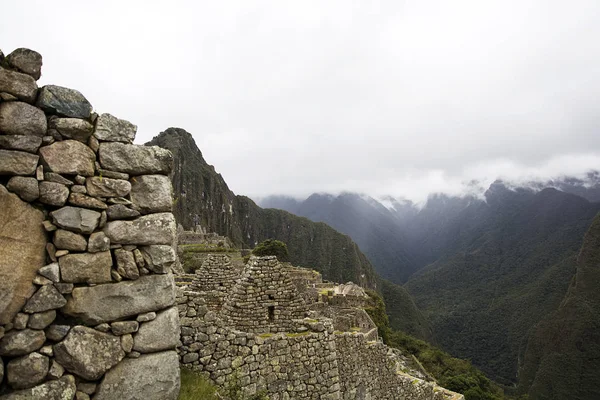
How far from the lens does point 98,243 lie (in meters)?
3.56

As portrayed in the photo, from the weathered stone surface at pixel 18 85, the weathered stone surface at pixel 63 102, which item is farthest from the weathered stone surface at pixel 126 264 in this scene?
the weathered stone surface at pixel 18 85

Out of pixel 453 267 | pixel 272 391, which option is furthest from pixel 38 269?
pixel 453 267

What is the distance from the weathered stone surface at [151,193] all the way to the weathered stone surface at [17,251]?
2.92 feet

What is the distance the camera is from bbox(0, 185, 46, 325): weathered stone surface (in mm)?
3108

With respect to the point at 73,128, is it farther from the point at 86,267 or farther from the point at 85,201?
the point at 86,267

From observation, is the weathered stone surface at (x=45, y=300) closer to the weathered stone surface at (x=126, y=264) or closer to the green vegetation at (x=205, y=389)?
the weathered stone surface at (x=126, y=264)

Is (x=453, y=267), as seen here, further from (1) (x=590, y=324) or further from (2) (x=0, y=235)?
(2) (x=0, y=235)

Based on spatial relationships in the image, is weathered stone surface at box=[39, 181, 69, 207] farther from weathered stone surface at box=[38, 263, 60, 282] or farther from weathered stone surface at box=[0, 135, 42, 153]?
weathered stone surface at box=[38, 263, 60, 282]

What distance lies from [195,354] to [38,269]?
2.60 m

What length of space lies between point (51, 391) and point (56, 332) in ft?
1.67

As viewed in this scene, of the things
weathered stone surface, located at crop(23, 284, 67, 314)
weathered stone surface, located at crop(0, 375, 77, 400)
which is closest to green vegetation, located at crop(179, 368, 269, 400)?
weathered stone surface, located at crop(0, 375, 77, 400)

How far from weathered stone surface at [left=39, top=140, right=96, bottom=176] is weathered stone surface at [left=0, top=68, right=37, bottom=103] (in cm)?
49

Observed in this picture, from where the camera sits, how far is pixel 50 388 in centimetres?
321

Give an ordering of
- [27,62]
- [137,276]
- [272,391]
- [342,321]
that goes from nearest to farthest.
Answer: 1. [27,62]
2. [137,276]
3. [272,391]
4. [342,321]
